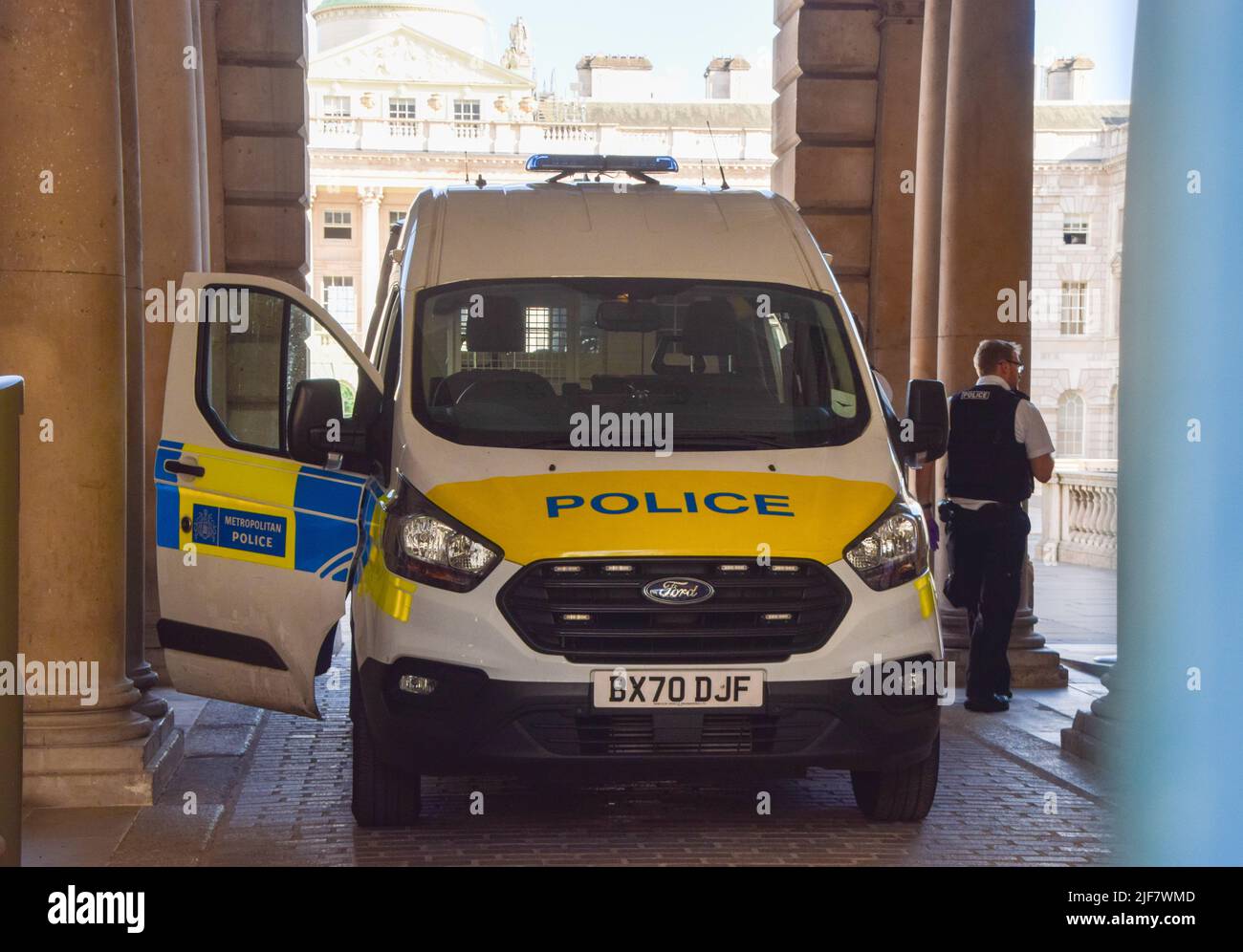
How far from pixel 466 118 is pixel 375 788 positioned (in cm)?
8551

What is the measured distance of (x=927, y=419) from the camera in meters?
6.30

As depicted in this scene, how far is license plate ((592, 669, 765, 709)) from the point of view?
17.9 feet

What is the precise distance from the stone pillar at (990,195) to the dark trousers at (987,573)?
1043 millimetres

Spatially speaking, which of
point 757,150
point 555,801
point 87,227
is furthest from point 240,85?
point 757,150

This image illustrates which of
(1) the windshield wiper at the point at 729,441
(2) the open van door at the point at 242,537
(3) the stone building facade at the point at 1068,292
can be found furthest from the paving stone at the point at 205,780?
(3) the stone building facade at the point at 1068,292

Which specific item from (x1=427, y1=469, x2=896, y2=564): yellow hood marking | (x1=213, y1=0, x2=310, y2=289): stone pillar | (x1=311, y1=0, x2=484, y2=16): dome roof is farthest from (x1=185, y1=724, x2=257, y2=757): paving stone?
(x1=311, y1=0, x2=484, y2=16): dome roof

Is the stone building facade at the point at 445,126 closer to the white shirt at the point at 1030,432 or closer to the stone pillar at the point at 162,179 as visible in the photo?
the stone pillar at the point at 162,179

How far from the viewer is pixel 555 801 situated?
6605mm

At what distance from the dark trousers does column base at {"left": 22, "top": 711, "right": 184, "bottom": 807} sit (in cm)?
417

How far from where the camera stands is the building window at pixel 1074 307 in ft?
238

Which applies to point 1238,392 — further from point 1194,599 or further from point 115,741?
point 115,741

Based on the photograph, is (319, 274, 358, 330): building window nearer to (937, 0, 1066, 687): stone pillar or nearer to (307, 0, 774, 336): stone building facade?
(307, 0, 774, 336): stone building facade

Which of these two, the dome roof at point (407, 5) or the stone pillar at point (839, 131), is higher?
the dome roof at point (407, 5)

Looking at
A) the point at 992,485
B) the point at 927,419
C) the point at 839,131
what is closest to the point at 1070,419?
the point at 839,131
